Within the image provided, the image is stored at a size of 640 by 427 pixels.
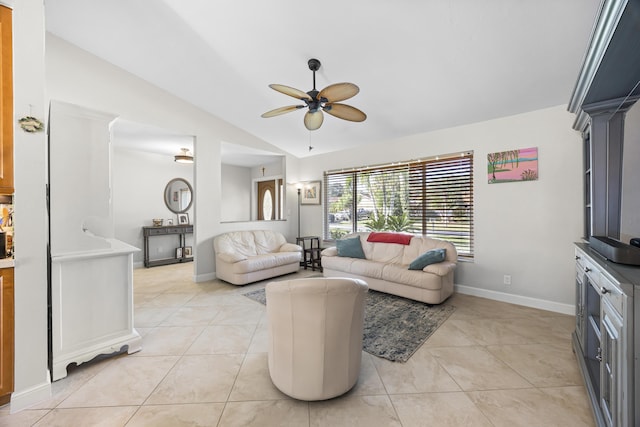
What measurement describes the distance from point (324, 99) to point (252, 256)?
3.08m

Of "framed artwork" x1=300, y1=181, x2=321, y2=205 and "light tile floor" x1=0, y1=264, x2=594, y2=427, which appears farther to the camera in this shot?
"framed artwork" x1=300, y1=181, x2=321, y2=205

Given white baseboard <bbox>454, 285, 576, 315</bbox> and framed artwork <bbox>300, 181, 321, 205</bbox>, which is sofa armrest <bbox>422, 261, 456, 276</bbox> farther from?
framed artwork <bbox>300, 181, 321, 205</bbox>

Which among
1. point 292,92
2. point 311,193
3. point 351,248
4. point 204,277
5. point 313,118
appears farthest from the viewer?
point 311,193

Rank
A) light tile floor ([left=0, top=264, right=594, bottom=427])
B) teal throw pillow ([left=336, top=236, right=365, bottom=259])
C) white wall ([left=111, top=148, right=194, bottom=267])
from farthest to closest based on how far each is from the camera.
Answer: white wall ([left=111, top=148, right=194, bottom=267]), teal throw pillow ([left=336, top=236, right=365, bottom=259]), light tile floor ([left=0, top=264, right=594, bottom=427])

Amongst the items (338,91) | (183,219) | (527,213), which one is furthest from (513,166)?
(183,219)

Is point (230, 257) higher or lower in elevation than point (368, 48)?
lower

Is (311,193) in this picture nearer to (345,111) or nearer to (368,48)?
(345,111)

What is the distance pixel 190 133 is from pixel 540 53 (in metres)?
4.66

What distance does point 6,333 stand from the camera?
63.2 inches

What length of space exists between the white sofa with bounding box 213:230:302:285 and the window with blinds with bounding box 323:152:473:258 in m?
1.12

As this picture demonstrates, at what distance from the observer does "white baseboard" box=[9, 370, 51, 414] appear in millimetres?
1609

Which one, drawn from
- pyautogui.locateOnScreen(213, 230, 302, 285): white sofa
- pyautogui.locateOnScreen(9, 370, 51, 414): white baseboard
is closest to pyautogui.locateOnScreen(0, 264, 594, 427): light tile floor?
pyautogui.locateOnScreen(9, 370, 51, 414): white baseboard

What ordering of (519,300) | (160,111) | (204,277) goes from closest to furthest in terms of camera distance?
(519,300)
(160,111)
(204,277)

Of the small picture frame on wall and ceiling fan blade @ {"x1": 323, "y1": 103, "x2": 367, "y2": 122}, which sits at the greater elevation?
ceiling fan blade @ {"x1": 323, "y1": 103, "x2": 367, "y2": 122}
